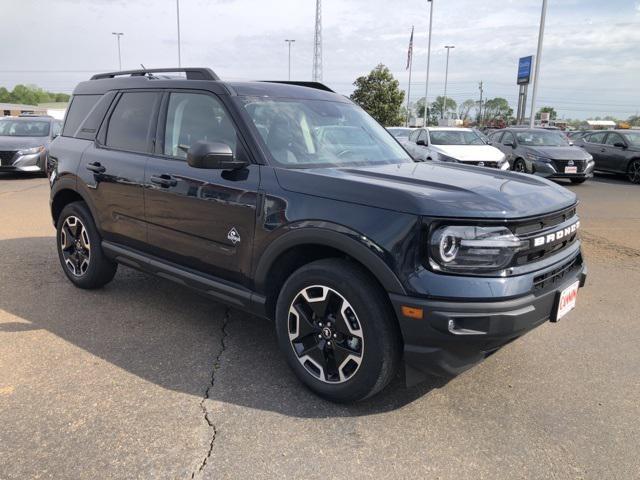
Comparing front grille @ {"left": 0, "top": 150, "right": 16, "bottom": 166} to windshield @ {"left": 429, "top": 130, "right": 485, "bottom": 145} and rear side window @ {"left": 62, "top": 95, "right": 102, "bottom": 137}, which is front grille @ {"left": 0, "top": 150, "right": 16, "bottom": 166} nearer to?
rear side window @ {"left": 62, "top": 95, "right": 102, "bottom": 137}

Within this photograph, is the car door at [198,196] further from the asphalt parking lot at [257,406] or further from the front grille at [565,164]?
the front grille at [565,164]

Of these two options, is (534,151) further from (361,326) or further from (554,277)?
(361,326)

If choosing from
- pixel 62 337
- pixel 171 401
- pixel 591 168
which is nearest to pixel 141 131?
pixel 62 337

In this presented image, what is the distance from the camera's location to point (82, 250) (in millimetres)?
4844

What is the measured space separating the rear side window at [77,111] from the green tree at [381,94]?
38584 mm

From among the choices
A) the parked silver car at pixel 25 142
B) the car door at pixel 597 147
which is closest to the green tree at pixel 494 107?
the car door at pixel 597 147

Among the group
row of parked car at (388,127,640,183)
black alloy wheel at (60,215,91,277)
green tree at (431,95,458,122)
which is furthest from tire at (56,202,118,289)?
green tree at (431,95,458,122)

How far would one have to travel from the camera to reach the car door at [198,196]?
3.33m

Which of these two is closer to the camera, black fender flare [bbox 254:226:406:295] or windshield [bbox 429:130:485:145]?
black fender flare [bbox 254:226:406:295]

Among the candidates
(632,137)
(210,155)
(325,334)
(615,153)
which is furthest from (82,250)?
(632,137)

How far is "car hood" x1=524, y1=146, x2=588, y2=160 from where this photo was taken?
13.6 m

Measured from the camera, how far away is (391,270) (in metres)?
2.64

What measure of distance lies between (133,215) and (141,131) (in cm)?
66

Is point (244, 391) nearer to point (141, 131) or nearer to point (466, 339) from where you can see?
point (466, 339)
